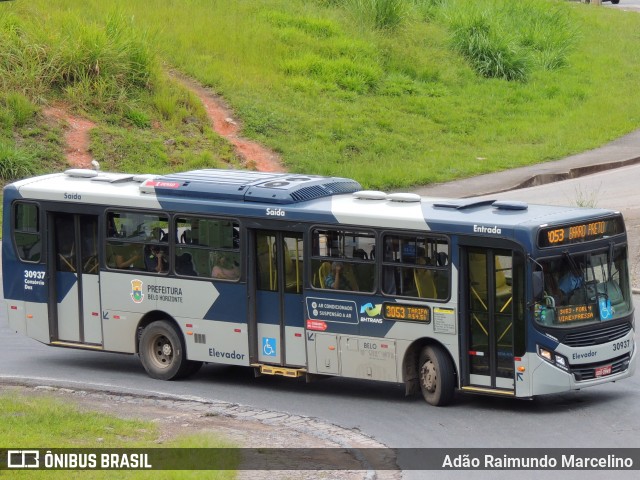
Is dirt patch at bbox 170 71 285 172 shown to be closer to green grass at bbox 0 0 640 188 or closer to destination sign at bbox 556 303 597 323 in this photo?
green grass at bbox 0 0 640 188

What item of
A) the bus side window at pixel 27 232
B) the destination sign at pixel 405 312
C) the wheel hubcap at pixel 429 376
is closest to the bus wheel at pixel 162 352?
the bus side window at pixel 27 232

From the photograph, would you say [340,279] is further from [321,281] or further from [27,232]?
[27,232]

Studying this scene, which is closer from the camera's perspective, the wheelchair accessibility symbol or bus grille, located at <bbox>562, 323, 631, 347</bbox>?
bus grille, located at <bbox>562, 323, 631, 347</bbox>

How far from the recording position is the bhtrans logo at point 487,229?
1466cm

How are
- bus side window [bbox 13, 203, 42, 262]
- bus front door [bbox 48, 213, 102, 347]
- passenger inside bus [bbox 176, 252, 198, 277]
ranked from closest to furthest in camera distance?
passenger inside bus [bbox 176, 252, 198, 277] → bus front door [bbox 48, 213, 102, 347] → bus side window [bbox 13, 203, 42, 262]

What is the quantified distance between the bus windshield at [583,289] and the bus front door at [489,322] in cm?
42

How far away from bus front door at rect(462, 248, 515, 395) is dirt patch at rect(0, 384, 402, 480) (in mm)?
1693

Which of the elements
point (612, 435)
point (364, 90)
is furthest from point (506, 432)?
point (364, 90)

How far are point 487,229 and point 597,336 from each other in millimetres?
1748

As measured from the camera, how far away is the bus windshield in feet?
47.8

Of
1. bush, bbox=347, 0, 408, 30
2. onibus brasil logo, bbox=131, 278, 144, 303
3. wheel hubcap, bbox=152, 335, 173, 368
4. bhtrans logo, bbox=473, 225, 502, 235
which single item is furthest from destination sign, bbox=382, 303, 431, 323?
bush, bbox=347, 0, 408, 30

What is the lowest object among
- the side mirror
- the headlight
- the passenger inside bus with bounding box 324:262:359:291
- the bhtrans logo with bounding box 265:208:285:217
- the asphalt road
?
the asphalt road

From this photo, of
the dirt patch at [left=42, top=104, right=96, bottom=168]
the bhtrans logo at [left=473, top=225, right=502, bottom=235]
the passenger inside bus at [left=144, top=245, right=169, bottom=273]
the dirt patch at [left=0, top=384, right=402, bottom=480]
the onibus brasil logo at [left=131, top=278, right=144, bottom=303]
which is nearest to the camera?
the dirt patch at [left=0, top=384, right=402, bottom=480]

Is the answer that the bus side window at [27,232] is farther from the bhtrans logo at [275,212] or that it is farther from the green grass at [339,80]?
the green grass at [339,80]
